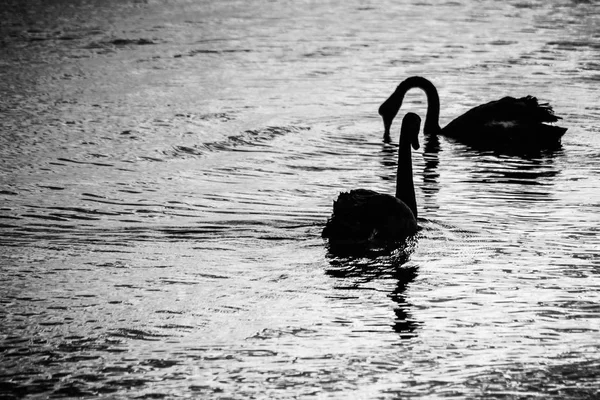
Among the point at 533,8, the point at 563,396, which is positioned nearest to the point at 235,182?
the point at 563,396

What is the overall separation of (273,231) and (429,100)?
6749 mm

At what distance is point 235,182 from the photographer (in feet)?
42.0

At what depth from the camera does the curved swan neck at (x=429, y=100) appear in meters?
16.6

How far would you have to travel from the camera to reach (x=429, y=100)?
16.9m

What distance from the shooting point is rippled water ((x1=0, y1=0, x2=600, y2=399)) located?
7426 mm

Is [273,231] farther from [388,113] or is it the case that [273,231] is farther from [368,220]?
[388,113]

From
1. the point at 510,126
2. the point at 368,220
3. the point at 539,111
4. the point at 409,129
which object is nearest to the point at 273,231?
the point at 368,220

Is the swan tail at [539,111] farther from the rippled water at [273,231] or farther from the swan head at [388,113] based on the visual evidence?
the swan head at [388,113]

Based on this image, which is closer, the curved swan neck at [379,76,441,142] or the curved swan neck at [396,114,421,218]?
the curved swan neck at [396,114,421,218]

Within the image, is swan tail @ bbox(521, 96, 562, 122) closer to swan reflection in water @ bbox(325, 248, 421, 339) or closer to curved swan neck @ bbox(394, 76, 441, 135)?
curved swan neck @ bbox(394, 76, 441, 135)

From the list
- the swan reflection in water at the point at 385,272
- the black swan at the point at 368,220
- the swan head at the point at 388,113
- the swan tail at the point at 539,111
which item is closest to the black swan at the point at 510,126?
the swan tail at the point at 539,111

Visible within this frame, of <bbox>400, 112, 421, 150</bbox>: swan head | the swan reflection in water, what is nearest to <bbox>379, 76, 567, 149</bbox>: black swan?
<bbox>400, 112, 421, 150</bbox>: swan head

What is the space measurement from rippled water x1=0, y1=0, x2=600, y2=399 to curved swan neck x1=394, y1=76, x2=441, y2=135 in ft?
2.07

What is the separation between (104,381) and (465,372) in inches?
84.0
